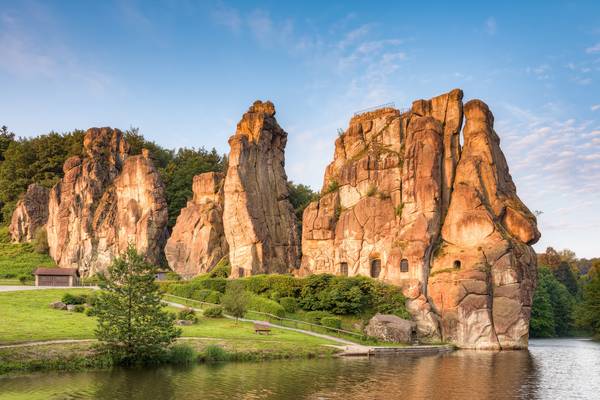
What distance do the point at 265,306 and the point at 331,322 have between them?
294 inches

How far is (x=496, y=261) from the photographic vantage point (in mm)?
56750

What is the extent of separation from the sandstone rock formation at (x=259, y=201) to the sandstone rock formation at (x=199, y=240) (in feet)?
18.4

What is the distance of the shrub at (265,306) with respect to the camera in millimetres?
55750

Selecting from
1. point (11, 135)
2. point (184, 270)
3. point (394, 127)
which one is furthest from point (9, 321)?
point (11, 135)

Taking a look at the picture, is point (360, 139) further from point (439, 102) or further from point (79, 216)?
point (79, 216)

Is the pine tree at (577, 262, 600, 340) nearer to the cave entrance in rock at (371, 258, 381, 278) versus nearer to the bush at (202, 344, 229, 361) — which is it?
the cave entrance in rock at (371, 258, 381, 278)

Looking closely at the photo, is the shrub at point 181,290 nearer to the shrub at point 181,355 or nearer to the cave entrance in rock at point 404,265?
the cave entrance in rock at point 404,265

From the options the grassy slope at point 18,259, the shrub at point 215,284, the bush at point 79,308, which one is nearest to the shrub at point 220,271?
the shrub at point 215,284

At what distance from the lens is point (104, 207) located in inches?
3605

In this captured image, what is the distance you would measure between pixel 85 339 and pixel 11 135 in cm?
11599

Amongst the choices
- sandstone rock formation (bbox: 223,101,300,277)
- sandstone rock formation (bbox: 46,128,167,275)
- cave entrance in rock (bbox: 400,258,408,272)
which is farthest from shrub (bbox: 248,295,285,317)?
sandstone rock formation (bbox: 46,128,167,275)

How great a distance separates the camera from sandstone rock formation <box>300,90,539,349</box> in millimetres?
56000

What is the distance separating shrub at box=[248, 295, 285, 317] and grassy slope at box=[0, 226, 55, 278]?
142ft

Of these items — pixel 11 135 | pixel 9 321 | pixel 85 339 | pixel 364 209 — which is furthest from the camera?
pixel 11 135
